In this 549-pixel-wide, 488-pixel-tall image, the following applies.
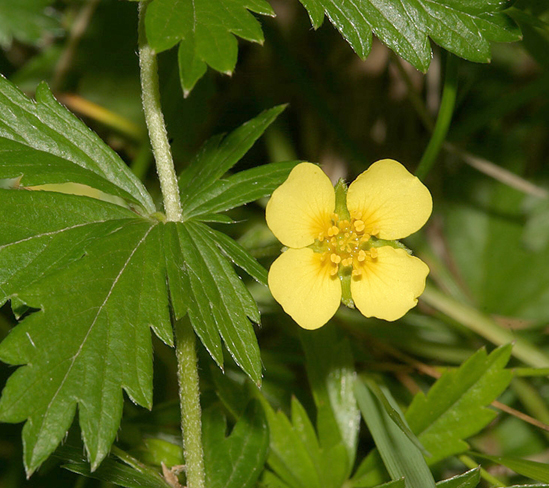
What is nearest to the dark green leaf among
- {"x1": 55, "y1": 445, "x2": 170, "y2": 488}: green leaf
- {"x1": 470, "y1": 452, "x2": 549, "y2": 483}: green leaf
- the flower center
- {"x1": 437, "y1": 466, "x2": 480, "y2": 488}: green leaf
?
the flower center

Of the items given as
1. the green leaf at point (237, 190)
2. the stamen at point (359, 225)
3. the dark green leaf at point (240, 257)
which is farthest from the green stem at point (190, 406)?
the stamen at point (359, 225)

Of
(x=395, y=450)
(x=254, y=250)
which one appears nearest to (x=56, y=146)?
(x=254, y=250)

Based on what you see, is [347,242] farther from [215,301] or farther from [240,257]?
[215,301]

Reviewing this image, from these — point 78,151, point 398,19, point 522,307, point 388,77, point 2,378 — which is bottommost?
point 522,307

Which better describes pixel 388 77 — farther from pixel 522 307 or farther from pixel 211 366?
pixel 211 366

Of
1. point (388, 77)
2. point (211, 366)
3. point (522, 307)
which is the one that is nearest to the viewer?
point (211, 366)

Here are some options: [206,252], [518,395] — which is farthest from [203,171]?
[518,395]

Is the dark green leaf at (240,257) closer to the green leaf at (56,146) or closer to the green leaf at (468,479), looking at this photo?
the green leaf at (56,146)
